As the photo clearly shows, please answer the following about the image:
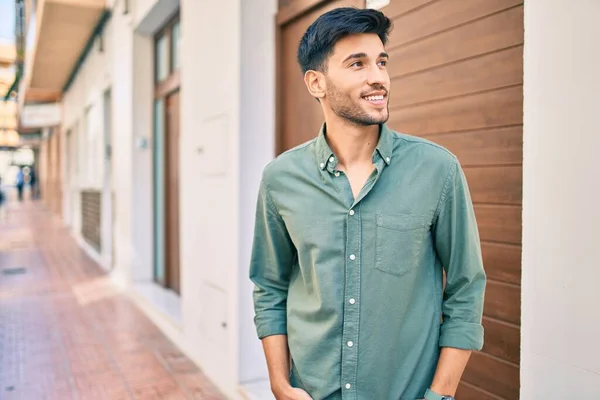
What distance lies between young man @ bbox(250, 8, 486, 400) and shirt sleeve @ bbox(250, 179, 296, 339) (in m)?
0.11

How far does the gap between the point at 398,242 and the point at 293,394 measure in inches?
21.1

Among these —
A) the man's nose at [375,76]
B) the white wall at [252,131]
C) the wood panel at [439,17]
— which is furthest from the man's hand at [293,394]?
the white wall at [252,131]

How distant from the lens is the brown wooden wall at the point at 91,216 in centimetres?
1059

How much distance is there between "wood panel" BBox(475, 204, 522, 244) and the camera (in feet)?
6.46

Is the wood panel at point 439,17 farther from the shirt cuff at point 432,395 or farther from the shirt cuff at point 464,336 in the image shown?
the shirt cuff at point 432,395

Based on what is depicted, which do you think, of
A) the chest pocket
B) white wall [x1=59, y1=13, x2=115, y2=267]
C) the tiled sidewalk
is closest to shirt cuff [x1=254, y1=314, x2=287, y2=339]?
the chest pocket

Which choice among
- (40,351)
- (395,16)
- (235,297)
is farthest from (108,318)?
(395,16)

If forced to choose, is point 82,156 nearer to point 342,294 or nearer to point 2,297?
point 2,297

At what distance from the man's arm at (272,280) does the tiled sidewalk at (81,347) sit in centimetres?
235

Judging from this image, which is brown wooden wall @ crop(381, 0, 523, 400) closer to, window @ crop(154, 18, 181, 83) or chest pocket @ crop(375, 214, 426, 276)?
chest pocket @ crop(375, 214, 426, 276)

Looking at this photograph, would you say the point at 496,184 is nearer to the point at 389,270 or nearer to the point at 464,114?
the point at 464,114

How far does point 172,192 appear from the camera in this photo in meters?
6.50

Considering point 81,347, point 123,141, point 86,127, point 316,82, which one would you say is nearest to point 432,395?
point 316,82

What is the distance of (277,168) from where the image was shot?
63.4 inches
